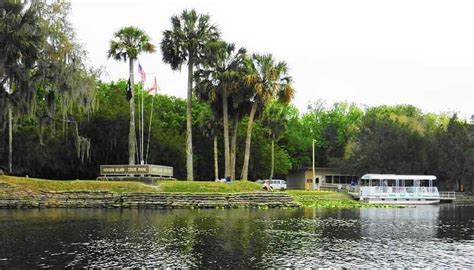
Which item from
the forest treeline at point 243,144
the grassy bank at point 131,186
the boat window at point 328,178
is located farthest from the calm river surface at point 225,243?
A: the boat window at point 328,178

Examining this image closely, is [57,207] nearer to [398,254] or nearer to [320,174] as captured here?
[398,254]

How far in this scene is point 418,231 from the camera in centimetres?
2798

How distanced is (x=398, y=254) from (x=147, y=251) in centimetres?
912

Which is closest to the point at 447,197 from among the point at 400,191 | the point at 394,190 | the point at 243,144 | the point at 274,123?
the point at 400,191

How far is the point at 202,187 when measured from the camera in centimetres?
4597

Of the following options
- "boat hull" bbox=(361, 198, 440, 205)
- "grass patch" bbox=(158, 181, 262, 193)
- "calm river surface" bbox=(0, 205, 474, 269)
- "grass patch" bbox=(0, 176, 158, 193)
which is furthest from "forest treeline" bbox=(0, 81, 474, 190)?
"calm river surface" bbox=(0, 205, 474, 269)

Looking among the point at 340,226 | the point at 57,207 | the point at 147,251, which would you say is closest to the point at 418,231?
the point at 340,226

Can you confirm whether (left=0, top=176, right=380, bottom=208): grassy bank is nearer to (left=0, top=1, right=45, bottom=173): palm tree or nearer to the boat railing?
(left=0, top=1, right=45, bottom=173): palm tree

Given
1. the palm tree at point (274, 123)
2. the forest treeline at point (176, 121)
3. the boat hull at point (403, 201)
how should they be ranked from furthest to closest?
the palm tree at point (274, 123) → the boat hull at point (403, 201) → the forest treeline at point (176, 121)

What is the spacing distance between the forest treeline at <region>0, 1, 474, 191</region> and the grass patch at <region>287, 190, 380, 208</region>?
6.13 meters

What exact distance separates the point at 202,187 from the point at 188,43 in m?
14.1

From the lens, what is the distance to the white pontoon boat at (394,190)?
59781 mm

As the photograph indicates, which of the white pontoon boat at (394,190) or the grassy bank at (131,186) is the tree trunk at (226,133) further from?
the white pontoon boat at (394,190)

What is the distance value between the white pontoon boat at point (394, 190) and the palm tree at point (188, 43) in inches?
822
